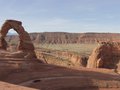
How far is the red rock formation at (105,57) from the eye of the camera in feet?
182

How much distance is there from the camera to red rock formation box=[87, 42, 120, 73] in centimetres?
5553

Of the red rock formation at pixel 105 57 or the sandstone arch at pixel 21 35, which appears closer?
the sandstone arch at pixel 21 35

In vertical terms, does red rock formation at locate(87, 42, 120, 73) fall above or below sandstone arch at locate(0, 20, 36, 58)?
below

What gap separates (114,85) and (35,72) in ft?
26.2

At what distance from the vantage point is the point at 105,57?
57.0m

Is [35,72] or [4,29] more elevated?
[4,29]

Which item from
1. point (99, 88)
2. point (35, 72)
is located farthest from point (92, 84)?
point (35, 72)

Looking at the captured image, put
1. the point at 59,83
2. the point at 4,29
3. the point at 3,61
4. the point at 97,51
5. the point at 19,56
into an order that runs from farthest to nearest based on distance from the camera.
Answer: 1. the point at 97,51
2. the point at 4,29
3. the point at 19,56
4. the point at 3,61
5. the point at 59,83

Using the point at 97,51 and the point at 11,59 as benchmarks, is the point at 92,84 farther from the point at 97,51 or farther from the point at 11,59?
the point at 97,51

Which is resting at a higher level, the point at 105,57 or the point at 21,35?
the point at 21,35

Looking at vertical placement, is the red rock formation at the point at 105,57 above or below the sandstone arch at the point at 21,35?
below

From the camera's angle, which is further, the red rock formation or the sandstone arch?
the red rock formation

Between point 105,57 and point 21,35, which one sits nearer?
point 21,35

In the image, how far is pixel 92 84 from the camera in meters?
32.2
